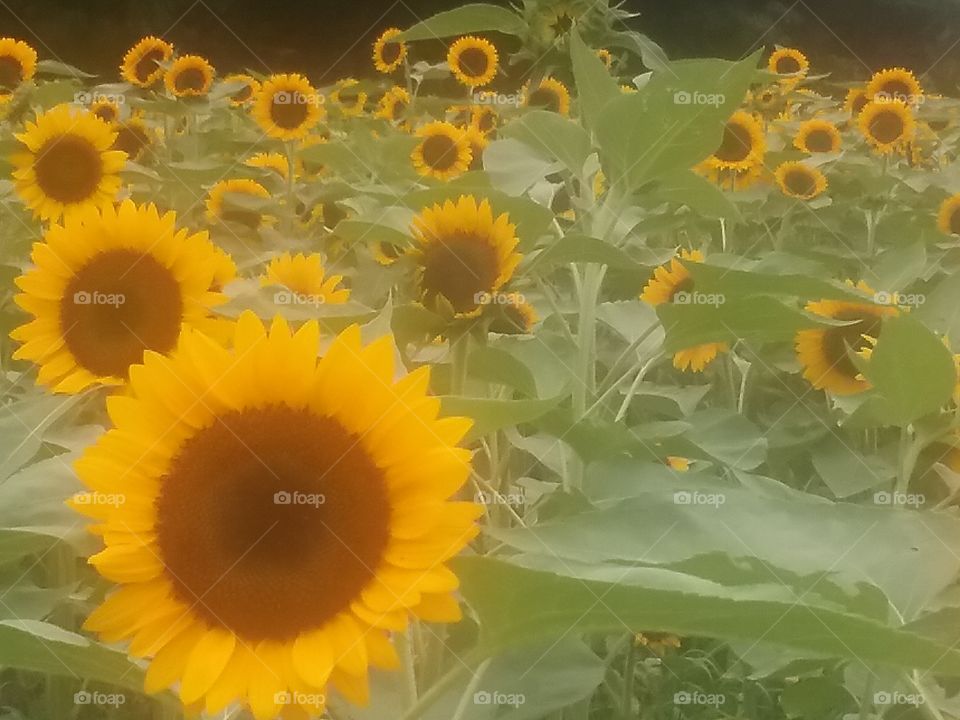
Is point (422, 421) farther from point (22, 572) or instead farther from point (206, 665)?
point (22, 572)

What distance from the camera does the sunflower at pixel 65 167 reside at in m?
0.78

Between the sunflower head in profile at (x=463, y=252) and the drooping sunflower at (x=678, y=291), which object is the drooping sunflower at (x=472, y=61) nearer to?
the drooping sunflower at (x=678, y=291)

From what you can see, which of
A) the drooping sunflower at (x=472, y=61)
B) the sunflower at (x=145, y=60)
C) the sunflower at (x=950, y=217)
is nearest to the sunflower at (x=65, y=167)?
the sunflower at (x=145, y=60)

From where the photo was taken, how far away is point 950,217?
1.08 metres

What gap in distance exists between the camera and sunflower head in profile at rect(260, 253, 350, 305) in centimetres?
64

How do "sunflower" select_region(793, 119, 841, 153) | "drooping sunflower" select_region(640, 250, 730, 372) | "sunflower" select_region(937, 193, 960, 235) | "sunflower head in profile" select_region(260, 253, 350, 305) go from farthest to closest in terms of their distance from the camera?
"sunflower" select_region(793, 119, 841, 153) < "sunflower" select_region(937, 193, 960, 235) < "drooping sunflower" select_region(640, 250, 730, 372) < "sunflower head in profile" select_region(260, 253, 350, 305)

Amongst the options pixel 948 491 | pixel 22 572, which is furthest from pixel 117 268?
pixel 948 491

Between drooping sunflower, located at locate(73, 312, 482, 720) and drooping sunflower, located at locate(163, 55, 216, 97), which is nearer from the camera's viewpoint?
drooping sunflower, located at locate(73, 312, 482, 720)

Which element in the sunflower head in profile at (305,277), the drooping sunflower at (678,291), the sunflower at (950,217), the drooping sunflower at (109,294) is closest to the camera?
the drooping sunflower at (109,294)

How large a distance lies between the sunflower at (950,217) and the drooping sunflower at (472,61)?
0.56m

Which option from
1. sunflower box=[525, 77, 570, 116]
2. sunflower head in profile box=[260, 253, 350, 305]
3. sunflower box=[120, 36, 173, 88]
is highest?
sunflower box=[120, 36, 173, 88]

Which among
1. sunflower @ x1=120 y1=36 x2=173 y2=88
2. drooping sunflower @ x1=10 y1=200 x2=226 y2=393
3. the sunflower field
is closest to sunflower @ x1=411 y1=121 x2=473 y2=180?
the sunflower field

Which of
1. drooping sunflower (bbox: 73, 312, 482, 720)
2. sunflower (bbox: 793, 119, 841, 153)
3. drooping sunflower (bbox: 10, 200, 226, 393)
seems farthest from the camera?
sunflower (bbox: 793, 119, 841, 153)

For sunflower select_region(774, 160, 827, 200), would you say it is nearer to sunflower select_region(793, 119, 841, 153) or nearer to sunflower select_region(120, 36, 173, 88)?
sunflower select_region(793, 119, 841, 153)
